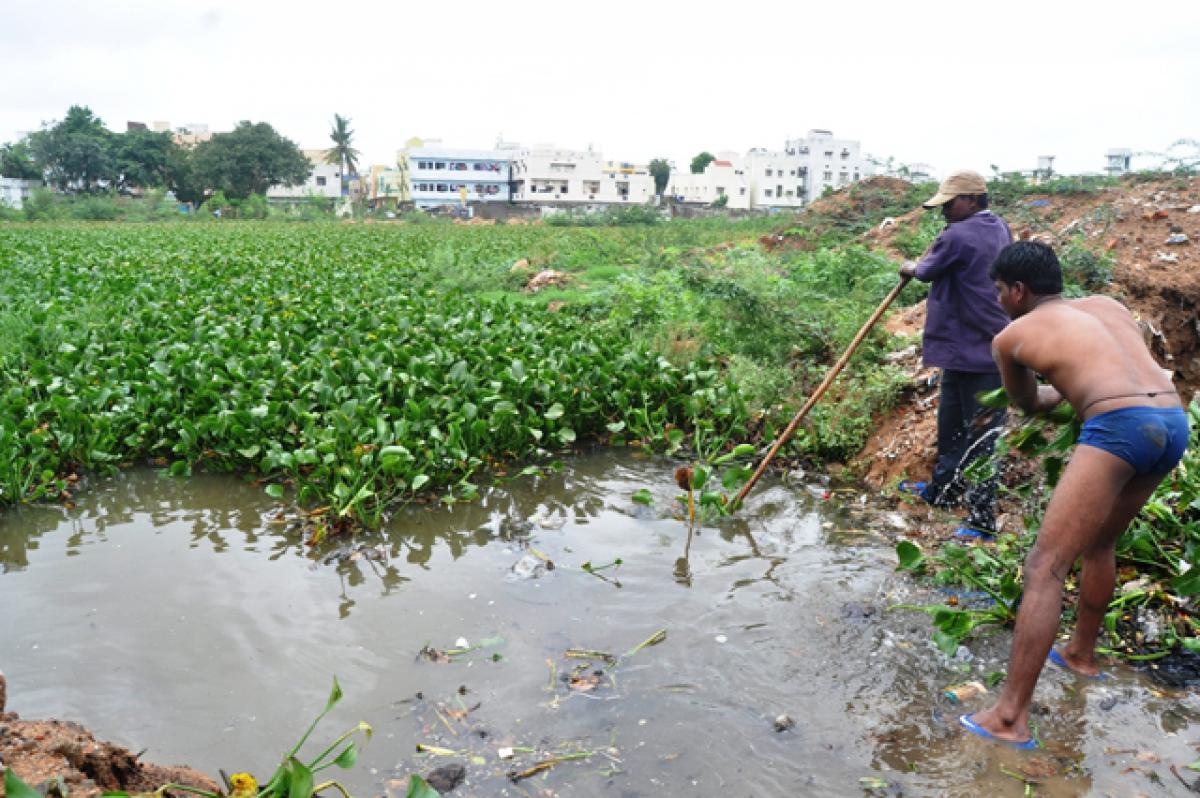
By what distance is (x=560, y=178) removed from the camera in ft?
217

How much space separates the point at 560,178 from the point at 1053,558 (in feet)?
217

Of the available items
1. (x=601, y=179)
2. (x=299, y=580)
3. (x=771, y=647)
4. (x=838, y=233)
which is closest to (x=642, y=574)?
(x=771, y=647)

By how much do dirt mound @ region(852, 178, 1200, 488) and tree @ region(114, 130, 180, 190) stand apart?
58735 mm

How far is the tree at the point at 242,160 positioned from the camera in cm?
5281

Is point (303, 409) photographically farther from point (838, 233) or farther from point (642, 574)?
point (838, 233)

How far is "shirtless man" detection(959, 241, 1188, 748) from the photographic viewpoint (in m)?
2.68

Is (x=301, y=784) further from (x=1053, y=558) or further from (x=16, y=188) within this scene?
(x=16, y=188)

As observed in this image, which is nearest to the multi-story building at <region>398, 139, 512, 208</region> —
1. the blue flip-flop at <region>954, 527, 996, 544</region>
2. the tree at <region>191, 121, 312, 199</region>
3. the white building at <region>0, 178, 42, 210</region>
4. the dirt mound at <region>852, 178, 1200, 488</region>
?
the tree at <region>191, 121, 312, 199</region>

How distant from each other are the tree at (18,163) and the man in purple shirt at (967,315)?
64346 millimetres

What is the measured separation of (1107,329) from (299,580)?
3750 mm

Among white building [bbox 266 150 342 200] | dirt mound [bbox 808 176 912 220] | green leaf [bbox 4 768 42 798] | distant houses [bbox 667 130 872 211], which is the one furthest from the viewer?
white building [bbox 266 150 342 200]

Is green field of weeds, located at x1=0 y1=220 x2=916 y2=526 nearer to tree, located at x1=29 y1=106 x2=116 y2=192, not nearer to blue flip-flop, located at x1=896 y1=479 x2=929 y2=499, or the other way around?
blue flip-flop, located at x1=896 y1=479 x2=929 y2=499

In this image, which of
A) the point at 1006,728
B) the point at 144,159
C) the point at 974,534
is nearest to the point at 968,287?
the point at 974,534

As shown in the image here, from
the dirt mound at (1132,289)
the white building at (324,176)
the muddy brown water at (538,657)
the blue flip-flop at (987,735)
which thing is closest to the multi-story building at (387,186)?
the white building at (324,176)
